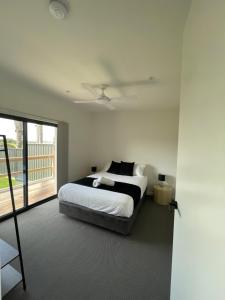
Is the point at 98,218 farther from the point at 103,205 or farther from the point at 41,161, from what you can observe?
the point at 41,161

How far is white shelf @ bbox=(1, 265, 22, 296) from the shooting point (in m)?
1.41

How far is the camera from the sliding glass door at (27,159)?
2.93 m

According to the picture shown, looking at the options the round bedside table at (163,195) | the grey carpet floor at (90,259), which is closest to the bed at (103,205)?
the grey carpet floor at (90,259)

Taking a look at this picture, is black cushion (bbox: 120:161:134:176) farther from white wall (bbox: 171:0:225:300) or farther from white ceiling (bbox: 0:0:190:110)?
white wall (bbox: 171:0:225:300)

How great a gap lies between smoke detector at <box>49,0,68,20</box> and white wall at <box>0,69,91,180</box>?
5.59 feet

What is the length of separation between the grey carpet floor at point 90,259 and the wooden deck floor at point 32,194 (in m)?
0.34

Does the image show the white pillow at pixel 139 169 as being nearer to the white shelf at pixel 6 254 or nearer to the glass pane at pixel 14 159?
the glass pane at pixel 14 159

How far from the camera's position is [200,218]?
2.22ft

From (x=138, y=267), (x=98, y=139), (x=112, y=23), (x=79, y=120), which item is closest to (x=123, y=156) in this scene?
(x=98, y=139)

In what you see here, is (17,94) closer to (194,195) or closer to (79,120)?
(79,120)

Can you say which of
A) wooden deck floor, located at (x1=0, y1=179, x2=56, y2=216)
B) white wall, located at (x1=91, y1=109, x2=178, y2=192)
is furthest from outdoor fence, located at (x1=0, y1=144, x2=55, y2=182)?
white wall, located at (x1=91, y1=109, x2=178, y2=192)

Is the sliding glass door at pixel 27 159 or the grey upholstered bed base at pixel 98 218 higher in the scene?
the sliding glass door at pixel 27 159

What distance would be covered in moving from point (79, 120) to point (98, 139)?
0.94 metres

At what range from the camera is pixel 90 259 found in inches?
76.3
